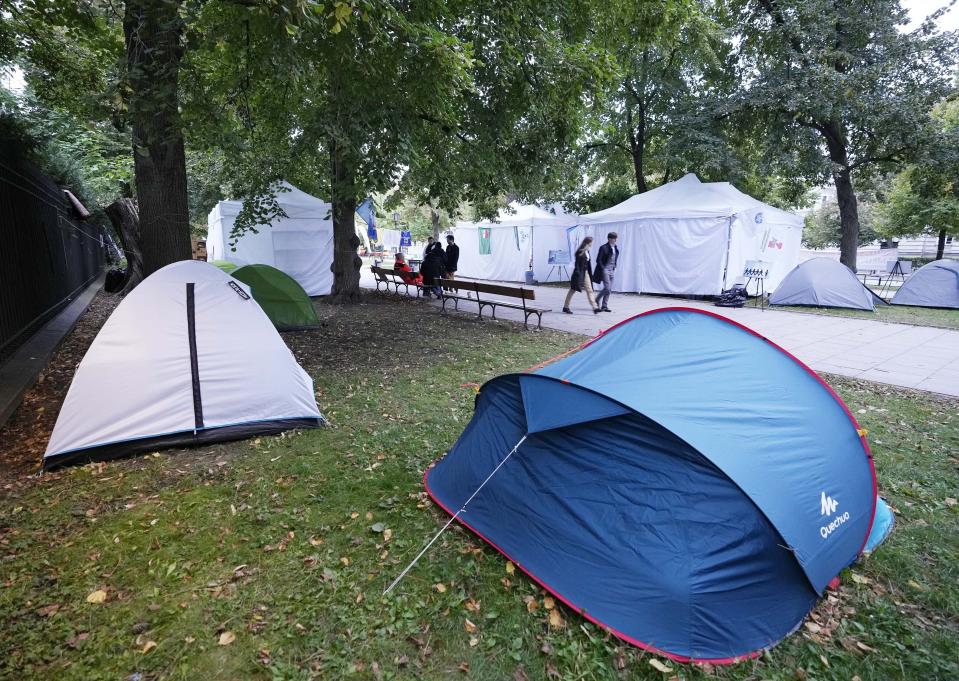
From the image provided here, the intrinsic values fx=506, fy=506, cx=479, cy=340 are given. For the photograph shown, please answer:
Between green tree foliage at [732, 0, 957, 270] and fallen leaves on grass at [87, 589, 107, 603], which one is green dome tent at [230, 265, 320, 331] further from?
green tree foliage at [732, 0, 957, 270]

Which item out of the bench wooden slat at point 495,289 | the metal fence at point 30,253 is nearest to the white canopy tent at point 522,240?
the bench wooden slat at point 495,289

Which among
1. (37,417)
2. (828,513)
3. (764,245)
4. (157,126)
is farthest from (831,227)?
(37,417)

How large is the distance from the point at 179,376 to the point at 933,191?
19.3 meters

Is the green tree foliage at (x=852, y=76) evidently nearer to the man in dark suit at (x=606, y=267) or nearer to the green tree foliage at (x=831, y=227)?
the man in dark suit at (x=606, y=267)

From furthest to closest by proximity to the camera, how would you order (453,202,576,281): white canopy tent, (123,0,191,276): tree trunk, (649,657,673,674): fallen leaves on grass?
(453,202,576,281): white canopy tent → (123,0,191,276): tree trunk → (649,657,673,674): fallen leaves on grass

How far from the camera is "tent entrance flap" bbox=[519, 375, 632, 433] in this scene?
2674 millimetres

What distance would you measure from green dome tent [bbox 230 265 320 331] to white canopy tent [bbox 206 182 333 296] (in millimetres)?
5411

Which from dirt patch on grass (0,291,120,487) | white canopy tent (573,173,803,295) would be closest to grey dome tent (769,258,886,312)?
white canopy tent (573,173,803,295)

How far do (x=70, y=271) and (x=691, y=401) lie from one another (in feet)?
43.8

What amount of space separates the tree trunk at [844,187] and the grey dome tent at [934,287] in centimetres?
262

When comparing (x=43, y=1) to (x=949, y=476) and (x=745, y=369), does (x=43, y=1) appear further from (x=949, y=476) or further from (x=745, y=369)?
(x=949, y=476)

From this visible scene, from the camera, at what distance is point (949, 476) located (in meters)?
3.95

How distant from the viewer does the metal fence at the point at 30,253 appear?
649 cm

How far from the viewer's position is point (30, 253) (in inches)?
301
